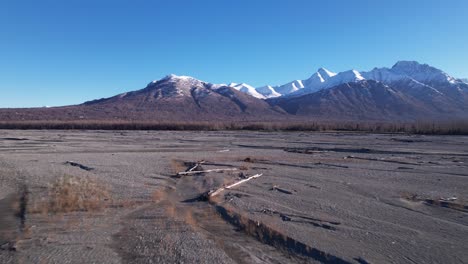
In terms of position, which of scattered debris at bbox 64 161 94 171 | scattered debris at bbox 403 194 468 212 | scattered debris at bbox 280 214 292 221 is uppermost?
scattered debris at bbox 64 161 94 171

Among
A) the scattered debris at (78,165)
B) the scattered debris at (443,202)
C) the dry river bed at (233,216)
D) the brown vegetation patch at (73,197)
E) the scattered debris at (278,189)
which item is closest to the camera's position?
the dry river bed at (233,216)

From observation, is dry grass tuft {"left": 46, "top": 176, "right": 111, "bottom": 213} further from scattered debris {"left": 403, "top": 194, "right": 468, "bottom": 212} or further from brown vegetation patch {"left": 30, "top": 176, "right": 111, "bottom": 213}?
scattered debris {"left": 403, "top": 194, "right": 468, "bottom": 212}

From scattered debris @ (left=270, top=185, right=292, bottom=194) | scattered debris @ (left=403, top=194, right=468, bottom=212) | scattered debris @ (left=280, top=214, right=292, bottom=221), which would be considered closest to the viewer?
scattered debris @ (left=280, top=214, right=292, bottom=221)

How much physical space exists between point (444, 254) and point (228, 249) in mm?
4299

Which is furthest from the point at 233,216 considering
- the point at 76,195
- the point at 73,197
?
the point at 76,195

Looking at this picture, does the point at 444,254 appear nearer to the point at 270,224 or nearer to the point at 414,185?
the point at 270,224

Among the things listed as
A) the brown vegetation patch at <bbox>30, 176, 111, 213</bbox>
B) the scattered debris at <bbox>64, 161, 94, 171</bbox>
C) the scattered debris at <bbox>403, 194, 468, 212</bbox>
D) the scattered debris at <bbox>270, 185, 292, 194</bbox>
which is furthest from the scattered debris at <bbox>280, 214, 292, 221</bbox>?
the scattered debris at <bbox>64, 161, 94, 171</bbox>

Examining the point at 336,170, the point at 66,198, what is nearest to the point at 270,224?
the point at 66,198

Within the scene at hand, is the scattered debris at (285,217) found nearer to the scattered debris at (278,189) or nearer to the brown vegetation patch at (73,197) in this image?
the scattered debris at (278,189)

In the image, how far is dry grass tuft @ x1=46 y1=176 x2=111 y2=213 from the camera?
1294cm

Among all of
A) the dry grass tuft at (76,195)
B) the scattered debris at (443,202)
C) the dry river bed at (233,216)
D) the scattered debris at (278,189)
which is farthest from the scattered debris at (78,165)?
the scattered debris at (443,202)

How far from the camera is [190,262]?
27.2 ft

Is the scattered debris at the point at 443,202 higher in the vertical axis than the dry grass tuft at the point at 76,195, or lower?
lower

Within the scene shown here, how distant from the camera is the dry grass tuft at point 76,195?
509 inches
